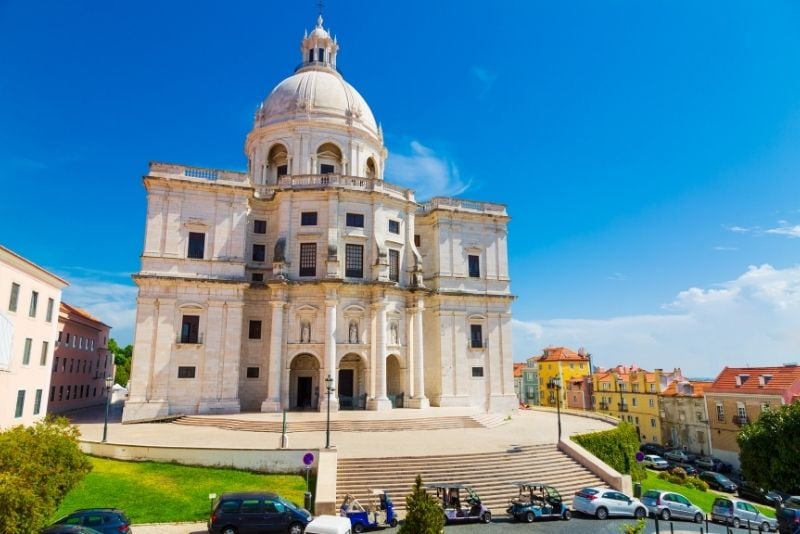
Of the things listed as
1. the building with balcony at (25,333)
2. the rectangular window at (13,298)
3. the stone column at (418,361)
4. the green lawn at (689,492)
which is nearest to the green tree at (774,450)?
the green lawn at (689,492)

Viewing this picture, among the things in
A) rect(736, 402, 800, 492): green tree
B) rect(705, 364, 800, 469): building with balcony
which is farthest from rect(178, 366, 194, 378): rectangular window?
rect(705, 364, 800, 469): building with balcony

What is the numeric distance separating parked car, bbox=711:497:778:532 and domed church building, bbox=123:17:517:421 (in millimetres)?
20666

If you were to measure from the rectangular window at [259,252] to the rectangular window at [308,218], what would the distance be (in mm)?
4376

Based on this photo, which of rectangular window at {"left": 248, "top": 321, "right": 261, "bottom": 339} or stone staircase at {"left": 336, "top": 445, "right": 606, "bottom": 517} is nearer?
stone staircase at {"left": 336, "top": 445, "right": 606, "bottom": 517}

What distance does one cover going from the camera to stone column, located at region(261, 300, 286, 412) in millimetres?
35625

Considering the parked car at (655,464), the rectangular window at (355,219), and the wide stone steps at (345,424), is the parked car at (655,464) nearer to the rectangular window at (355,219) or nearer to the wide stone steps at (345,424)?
the wide stone steps at (345,424)

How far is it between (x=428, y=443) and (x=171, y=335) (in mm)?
20563

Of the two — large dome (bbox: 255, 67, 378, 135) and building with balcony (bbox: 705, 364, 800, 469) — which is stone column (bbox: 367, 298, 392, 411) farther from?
building with balcony (bbox: 705, 364, 800, 469)

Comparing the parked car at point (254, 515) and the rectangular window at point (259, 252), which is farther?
the rectangular window at point (259, 252)

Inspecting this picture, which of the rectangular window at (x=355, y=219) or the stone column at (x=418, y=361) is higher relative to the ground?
the rectangular window at (x=355, y=219)

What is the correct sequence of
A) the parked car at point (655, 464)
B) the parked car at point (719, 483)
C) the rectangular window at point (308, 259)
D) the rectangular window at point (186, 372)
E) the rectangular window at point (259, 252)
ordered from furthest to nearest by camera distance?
the parked car at point (655, 464)
the rectangular window at point (259, 252)
the rectangular window at point (308, 259)
the parked car at point (719, 483)
the rectangular window at point (186, 372)

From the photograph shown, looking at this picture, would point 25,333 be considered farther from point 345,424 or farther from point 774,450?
point 774,450

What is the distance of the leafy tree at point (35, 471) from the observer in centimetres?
1062

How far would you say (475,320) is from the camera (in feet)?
145
